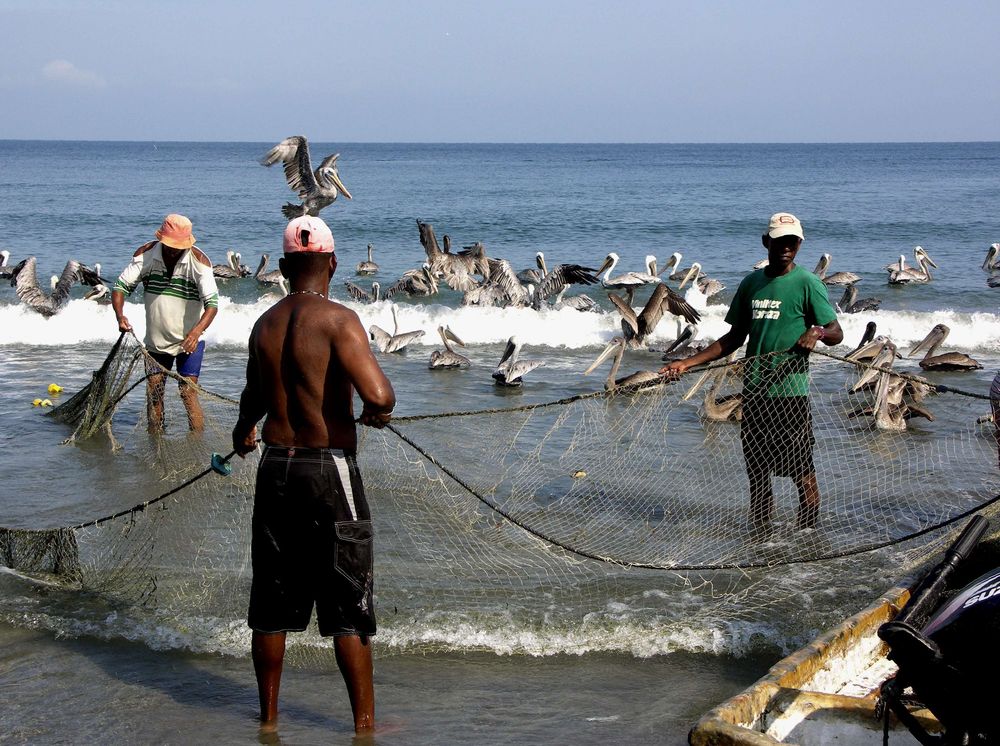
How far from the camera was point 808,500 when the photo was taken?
550 cm

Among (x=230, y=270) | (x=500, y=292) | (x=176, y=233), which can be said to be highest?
(x=176, y=233)

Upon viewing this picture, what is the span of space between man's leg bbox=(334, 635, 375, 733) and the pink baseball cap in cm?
128

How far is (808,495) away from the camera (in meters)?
5.49

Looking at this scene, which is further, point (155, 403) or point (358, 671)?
point (155, 403)

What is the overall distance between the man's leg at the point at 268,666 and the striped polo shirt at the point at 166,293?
3852mm

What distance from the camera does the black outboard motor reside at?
99.7 inches

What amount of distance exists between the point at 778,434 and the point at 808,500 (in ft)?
1.31

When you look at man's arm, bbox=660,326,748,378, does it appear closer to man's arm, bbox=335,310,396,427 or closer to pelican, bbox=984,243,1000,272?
man's arm, bbox=335,310,396,427

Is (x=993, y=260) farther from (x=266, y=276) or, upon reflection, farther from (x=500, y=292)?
(x=266, y=276)

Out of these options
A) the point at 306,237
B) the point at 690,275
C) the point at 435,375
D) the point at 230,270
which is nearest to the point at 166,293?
the point at 306,237

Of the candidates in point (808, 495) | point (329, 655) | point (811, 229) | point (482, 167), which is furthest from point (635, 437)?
point (482, 167)

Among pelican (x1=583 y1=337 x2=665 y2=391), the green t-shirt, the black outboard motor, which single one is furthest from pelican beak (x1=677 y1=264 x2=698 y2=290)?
the black outboard motor

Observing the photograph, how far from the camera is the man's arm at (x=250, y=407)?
3656 millimetres

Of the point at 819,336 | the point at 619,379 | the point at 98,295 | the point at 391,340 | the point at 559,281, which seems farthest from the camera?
the point at 559,281
